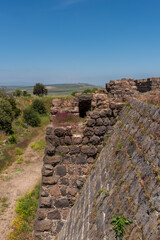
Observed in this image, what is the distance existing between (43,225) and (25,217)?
3824 mm

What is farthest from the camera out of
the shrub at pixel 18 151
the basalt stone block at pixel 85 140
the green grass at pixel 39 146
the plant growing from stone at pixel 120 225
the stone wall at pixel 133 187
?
the green grass at pixel 39 146

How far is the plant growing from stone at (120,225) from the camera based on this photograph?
3074mm

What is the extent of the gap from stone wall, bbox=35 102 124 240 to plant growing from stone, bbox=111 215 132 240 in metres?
3.96

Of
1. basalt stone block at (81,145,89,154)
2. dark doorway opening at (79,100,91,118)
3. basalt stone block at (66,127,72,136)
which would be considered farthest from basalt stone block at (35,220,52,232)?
dark doorway opening at (79,100,91,118)

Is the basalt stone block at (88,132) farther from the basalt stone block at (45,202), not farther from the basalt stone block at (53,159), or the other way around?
the basalt stone block at (45,202)

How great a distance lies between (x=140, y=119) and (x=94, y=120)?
2407mm

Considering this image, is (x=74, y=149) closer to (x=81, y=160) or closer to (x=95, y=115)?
(x=81, y=160)

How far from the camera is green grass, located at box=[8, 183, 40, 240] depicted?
8.95 metres

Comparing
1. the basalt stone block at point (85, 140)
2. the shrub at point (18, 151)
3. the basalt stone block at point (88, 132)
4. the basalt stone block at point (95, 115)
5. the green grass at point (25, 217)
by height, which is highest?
the basalt stone block at point (95, 115)

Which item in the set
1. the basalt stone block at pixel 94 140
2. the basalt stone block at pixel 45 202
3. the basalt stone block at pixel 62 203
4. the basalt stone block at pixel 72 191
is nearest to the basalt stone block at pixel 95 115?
the basalt stone block at pixel 94 140

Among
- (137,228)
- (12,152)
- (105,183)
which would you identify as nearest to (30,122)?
(12,152)

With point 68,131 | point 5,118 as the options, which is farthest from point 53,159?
point 5,118

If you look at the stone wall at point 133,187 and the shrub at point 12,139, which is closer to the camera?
the stone wall at point 133,187

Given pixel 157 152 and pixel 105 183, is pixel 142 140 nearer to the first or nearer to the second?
pixel 157 152
